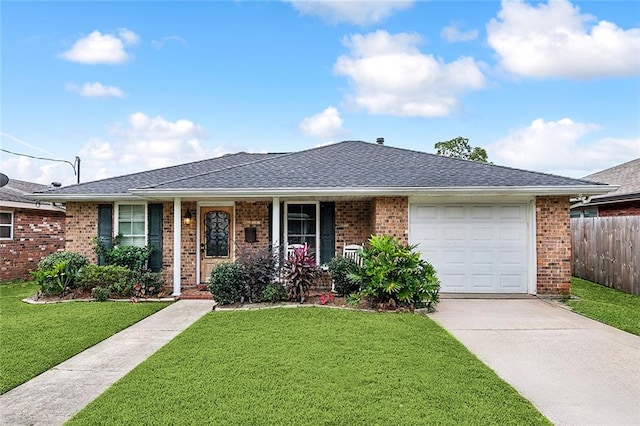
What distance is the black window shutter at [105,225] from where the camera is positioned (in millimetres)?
10297

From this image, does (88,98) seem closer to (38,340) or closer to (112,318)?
(112,318)

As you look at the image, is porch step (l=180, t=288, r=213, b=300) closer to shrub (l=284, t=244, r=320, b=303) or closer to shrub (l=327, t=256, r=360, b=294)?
shrub (l=284, t=244, r=320, b=303)

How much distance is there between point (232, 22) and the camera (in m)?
11.2

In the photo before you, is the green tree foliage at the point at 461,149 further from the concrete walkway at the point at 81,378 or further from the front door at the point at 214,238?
the concrete walkway at the point at 81,378

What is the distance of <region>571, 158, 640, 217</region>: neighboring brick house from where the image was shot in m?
12.3

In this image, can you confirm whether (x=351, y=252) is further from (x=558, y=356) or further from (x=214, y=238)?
(x=558, y=356)

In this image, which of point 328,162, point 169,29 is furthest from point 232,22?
point 328,162

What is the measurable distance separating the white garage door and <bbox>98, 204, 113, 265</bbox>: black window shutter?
Result: 25.3 feet

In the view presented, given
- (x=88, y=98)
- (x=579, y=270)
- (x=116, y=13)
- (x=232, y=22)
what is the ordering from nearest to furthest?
(x=116, y=13), (x=232, y=22), (x=579, y=270), (x=88, y=98)

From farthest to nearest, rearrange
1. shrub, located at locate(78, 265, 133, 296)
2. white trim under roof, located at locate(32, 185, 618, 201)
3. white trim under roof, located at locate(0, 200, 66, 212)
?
white trim under roof, located at locate(0, 200, 66, 212) < shrub, located at locate(78, 265, 133, 296) < white trim under roof, located at locate(32, 185, 618, 201)

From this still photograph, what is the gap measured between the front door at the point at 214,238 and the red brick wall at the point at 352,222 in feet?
9.43

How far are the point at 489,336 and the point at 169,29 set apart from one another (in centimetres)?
1148

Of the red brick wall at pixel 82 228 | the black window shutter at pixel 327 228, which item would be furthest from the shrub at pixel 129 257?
the black window shutter at pixel 327 228

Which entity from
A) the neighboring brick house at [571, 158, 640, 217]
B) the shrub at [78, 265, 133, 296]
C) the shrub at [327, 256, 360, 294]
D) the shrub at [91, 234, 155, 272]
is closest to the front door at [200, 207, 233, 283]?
the shrub at [91, 234, 155, 272]
